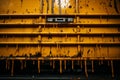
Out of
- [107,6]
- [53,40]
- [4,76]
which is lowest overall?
[4,76]

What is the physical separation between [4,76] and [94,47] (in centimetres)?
188

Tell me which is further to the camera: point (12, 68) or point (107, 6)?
point (107, 6)

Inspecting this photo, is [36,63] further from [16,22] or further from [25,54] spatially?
[16,22]

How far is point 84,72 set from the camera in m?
4.28

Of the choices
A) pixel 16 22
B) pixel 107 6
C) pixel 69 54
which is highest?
pixel 107 6

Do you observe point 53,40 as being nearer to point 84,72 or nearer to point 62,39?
point 62,39

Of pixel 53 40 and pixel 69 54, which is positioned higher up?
pixel 53 40

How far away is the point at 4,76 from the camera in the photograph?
4234 mm

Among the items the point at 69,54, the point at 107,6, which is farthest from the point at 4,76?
the point at 107,6

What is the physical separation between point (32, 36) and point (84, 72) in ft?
4.20

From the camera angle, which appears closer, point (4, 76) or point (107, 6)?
point (4, 76)

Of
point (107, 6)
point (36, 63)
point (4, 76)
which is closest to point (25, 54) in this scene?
point (36, 63)

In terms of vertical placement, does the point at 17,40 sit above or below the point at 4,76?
above

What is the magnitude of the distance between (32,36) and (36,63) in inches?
22.2
